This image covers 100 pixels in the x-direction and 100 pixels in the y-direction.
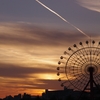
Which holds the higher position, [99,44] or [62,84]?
[99,44]

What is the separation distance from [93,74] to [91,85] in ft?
8.06

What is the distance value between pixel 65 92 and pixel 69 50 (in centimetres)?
11689

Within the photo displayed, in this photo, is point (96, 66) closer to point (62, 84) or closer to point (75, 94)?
point (62, 84)

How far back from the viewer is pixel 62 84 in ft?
238

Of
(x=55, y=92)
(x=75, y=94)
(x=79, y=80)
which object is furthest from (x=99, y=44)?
(x=55, y=92)

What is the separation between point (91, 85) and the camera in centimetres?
7362

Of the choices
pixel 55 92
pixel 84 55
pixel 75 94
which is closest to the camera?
pixel 84 55

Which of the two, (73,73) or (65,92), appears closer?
(73,73)

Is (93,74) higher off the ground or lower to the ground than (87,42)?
lower

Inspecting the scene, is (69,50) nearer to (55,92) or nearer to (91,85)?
(91,85)

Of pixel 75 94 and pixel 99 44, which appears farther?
pixel 75 94

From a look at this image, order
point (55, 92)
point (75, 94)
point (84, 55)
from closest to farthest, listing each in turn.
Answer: point (84, 55), point (75, 94), point (55, 92)

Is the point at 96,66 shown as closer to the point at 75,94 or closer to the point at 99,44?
the point at 99,44

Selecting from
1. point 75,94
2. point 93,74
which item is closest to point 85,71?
point 93,74
